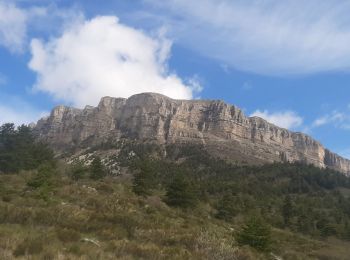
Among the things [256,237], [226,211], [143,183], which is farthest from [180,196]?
[256,237]

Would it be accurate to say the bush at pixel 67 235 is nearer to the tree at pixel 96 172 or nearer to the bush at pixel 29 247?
the bush at pixel 29 247

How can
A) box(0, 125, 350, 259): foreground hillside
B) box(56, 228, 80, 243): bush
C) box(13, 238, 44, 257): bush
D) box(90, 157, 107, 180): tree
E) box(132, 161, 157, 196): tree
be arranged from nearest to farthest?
box(13, 238, 44, 257): bush < box(0, 125, 350, 259): foreground hillside < box(56, 228, 80, 243): bush < box(132, 161, 157, 196): tree < box(90, 157, 107, 180): tree

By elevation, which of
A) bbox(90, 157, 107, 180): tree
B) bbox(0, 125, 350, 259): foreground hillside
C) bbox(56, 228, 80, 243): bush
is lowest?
bbox(56, 228, 80, 243): bush

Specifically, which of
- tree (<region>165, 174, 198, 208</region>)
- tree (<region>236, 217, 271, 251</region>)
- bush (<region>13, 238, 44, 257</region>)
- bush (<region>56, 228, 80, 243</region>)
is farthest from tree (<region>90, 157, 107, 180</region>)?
bush (<region>13, 238, 44, 257</region>)

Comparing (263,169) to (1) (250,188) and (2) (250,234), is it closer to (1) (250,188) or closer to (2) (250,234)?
(1) (250,188)

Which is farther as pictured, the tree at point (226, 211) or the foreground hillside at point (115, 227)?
the tree at point (226, 211)

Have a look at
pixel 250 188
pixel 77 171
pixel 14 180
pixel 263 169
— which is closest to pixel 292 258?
pixel 14 180

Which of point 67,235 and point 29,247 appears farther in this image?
point 67,235

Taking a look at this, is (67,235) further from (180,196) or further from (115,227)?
(180,196)

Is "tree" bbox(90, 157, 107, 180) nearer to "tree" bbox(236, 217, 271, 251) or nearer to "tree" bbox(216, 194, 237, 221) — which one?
"tree" bbox(216, 194, 237, 221)

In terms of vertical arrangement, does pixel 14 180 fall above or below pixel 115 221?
above

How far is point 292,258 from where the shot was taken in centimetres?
1942

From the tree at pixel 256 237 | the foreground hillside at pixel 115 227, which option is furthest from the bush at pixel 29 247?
the tree at pixel 256 237

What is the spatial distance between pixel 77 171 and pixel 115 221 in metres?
28.4
